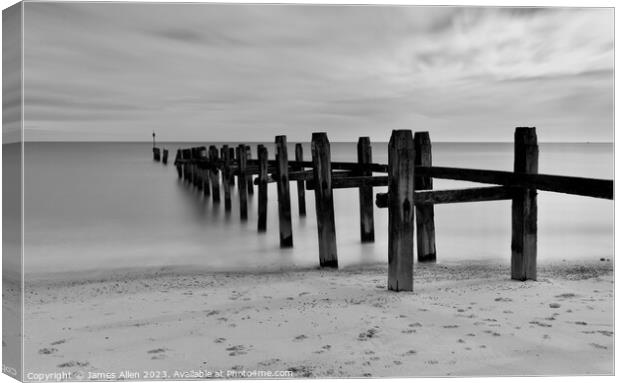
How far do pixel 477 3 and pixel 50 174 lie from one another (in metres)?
27.7

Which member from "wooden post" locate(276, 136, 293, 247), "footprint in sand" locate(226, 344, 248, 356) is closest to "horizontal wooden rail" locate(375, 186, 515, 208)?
"footprint in sand" locate(226, 344, 248, 356)

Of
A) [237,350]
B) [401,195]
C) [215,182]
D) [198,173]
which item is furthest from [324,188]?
[198,173]

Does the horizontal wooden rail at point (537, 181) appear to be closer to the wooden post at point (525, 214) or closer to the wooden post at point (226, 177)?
the wooden post at point (525, 214)

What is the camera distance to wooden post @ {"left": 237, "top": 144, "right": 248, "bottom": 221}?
12.8 meters

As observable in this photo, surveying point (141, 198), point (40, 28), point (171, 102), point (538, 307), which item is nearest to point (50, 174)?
point (141, 198)

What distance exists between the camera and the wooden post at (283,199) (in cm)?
917

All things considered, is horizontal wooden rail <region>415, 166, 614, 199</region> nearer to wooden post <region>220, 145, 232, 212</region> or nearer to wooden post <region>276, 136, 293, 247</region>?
wooden post <region>276, 136, 293, 247</region>

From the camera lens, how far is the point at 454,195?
567cm

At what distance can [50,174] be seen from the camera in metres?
28.5

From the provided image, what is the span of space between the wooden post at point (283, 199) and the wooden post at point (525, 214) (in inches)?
159

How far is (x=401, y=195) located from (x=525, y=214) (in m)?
1.39

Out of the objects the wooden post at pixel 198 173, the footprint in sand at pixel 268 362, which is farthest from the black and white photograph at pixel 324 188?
the wooden post at pixel 198 173

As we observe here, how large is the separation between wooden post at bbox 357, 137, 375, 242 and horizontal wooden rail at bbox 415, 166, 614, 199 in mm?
2763

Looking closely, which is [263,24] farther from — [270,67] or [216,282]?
[216,282]
